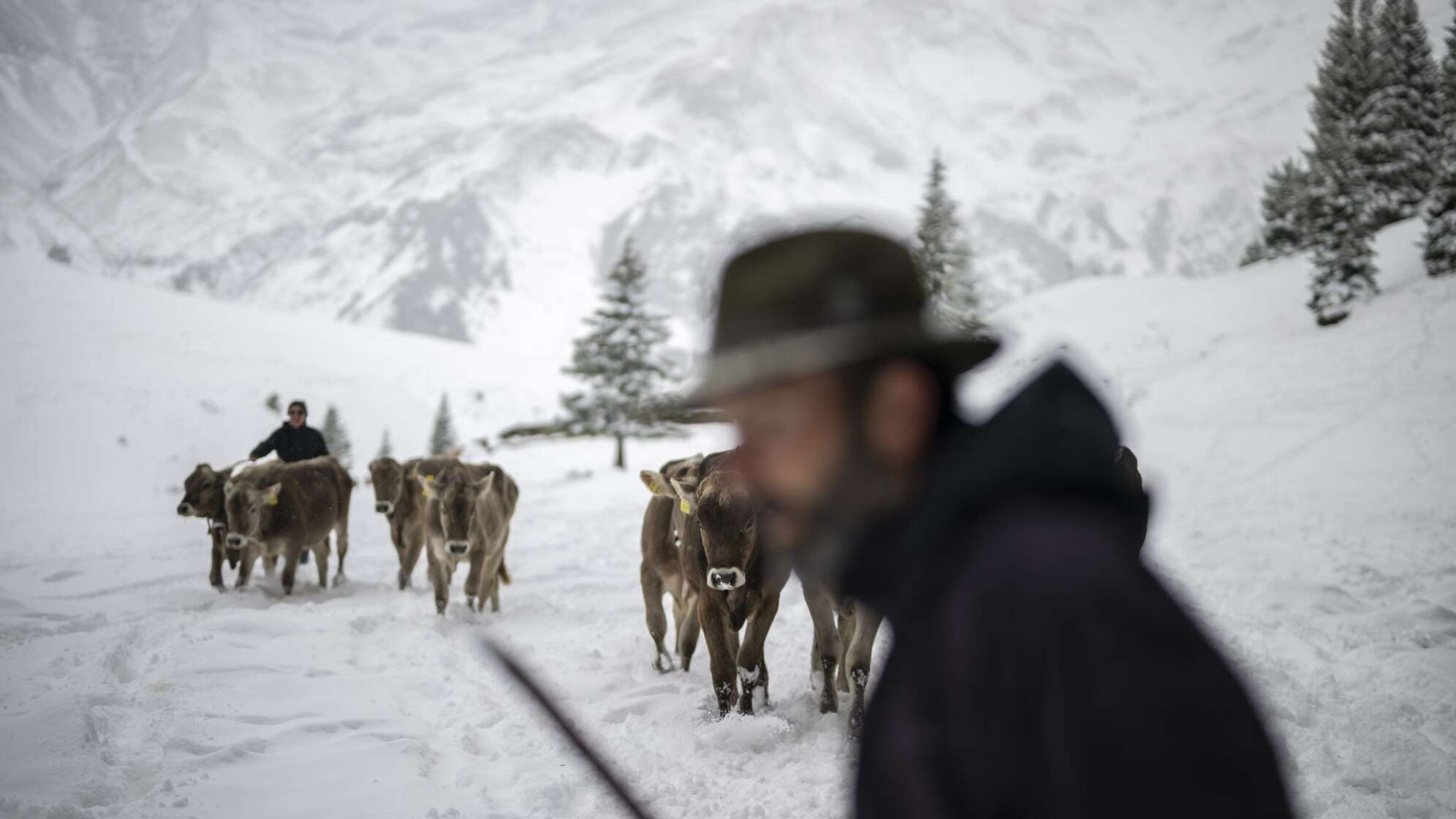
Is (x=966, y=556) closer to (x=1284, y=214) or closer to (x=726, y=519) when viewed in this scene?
(x=726, y=519)

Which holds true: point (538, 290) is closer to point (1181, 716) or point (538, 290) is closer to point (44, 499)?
point (44, 499)

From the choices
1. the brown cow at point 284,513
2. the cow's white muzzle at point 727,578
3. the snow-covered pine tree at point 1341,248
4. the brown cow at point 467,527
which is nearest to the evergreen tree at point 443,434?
the brown cow at point 284,513

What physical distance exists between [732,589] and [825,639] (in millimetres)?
1267

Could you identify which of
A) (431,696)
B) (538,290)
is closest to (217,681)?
(431,696)

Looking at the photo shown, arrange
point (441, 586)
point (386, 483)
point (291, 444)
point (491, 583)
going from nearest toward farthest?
point (441, 586)
point (491, 583)
point (386, 483)
point (291, 444)

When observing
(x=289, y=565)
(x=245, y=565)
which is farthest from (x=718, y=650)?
(x=245, y=565)

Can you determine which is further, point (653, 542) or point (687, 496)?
point (653, 542)

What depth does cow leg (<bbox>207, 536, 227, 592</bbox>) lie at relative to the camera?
10633 mm

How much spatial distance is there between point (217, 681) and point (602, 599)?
596cm

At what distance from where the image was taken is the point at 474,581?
412 inches

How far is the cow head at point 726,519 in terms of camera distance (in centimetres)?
544

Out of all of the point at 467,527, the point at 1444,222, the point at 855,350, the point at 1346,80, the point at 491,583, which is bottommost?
the point at 491,583

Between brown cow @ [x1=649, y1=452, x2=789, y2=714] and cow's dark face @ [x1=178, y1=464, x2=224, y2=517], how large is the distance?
855 cm

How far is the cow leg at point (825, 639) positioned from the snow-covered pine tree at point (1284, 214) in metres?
39.2
